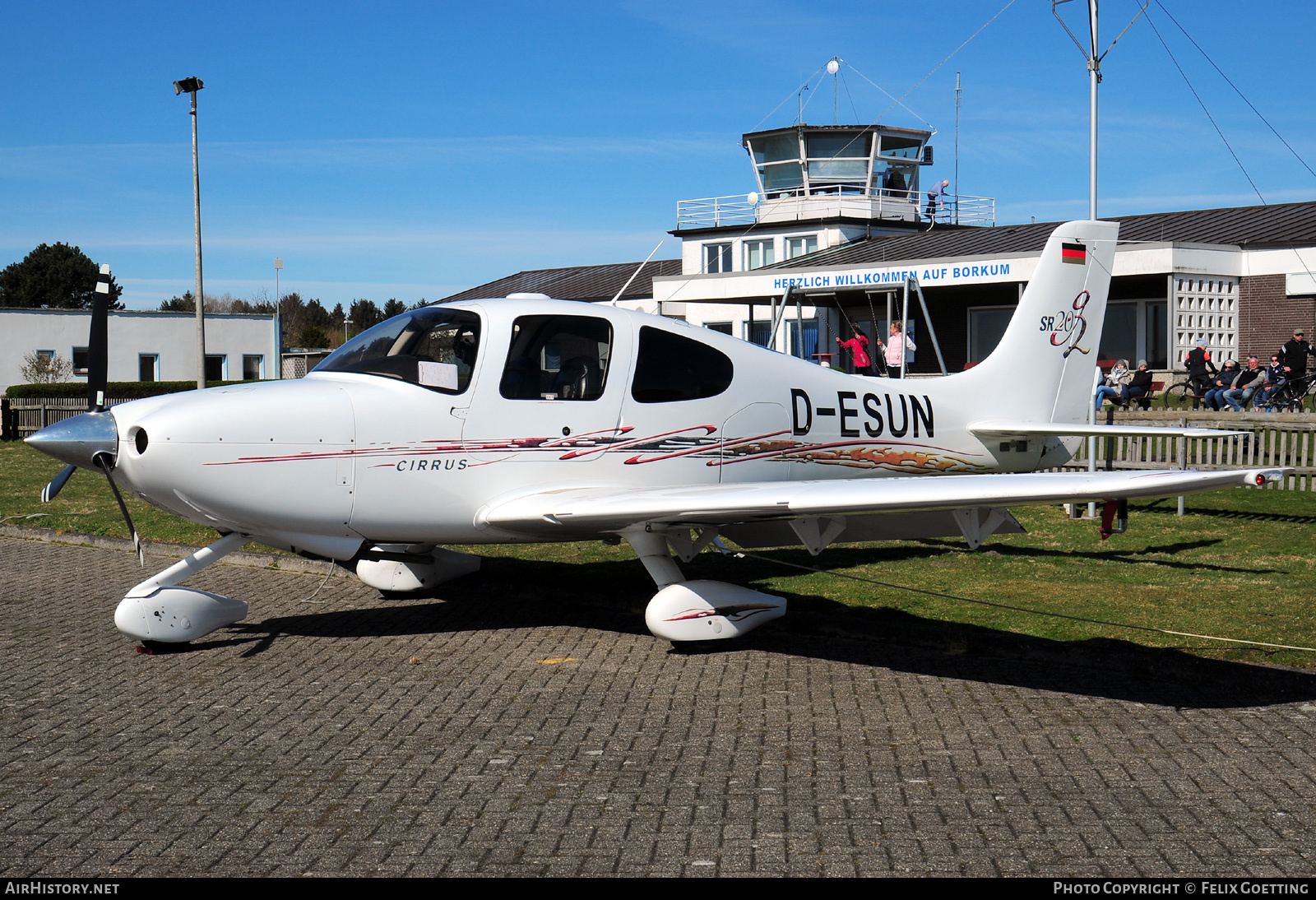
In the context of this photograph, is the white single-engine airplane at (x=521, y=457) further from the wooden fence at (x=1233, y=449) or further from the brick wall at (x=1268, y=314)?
the brick wall at (x=1268, y=314)

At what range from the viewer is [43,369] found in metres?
48.4

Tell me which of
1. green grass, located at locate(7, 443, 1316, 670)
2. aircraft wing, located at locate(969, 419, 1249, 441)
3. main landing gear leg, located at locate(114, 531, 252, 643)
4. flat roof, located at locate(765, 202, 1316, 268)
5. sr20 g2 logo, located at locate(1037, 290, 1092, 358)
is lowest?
green grass, located at locate(7, 443, 1316, 670)

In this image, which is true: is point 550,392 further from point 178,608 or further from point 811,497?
point 178,608

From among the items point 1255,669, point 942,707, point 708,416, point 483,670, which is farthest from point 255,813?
point 1255,669

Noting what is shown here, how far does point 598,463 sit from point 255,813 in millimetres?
3762

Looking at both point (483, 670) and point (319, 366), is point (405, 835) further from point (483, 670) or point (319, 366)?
point (319, 366)

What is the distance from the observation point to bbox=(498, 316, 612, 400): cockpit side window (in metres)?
7.66

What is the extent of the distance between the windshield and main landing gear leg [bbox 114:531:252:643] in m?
1.42

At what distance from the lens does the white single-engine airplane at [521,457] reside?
22.5 feet

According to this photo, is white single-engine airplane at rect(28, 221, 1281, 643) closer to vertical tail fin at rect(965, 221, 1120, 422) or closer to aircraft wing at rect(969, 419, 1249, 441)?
aircraft wing at rect(969, 419, 1249, 441)

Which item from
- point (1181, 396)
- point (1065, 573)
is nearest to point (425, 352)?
point (1065, 573)

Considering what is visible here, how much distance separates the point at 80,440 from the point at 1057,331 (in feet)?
A: 27.0

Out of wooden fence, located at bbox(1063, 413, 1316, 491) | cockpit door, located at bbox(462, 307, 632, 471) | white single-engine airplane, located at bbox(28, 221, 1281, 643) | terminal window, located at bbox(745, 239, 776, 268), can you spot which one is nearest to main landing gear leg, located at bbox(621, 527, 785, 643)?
white single-engine airplane, located at bbox(28, 221, 1281, 643)

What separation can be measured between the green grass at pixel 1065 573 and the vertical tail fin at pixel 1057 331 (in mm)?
1482
